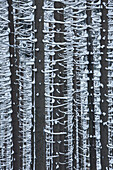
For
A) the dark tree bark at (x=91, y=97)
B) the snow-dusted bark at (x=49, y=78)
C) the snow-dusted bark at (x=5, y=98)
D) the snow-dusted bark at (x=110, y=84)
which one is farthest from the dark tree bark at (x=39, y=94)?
the snow-dusted bark at (x=110, y=84)

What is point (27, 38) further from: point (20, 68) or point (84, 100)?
point (84, 100)

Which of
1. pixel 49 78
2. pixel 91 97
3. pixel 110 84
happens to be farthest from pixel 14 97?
pixel 110 84

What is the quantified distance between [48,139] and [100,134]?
0.29 meters

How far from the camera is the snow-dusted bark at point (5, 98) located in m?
1.28

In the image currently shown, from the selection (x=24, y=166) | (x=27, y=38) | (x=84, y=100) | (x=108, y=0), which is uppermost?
(x=108, y=0)

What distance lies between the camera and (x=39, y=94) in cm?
131

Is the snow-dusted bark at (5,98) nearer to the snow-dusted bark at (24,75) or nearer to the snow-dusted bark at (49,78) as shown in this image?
the snow-dusted bark at (24,75)

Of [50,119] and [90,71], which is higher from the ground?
[90,71]

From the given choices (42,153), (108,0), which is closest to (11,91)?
(42,153)

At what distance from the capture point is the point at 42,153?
4.29 feet

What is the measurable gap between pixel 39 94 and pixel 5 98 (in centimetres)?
19

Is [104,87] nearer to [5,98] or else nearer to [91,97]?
[91,97]

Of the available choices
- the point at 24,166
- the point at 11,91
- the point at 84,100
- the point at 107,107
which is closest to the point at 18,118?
the point at 11,91

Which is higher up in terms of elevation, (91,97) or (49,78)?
(49,78)
